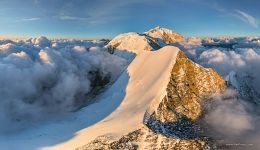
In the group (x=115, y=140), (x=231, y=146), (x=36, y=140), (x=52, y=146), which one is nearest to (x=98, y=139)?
(x=115, y=140)

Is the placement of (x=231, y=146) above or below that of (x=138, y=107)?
below

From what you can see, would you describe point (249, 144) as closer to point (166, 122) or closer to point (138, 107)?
point (166, 122)

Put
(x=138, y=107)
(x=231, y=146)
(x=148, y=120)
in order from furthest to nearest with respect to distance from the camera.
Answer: (x=138, y=107), (x=148, y=120), (x=231, y=146)

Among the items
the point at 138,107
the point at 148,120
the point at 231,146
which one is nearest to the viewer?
the point at 231,146

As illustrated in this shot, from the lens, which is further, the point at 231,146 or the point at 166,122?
the point at 166,122

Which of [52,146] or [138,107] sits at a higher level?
[138,107]

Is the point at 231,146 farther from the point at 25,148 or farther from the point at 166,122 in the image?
the point at 25,148

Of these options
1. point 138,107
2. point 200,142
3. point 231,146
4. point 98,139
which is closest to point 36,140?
point 98,139

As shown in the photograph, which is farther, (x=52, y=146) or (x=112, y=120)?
(x=112, y=120)
